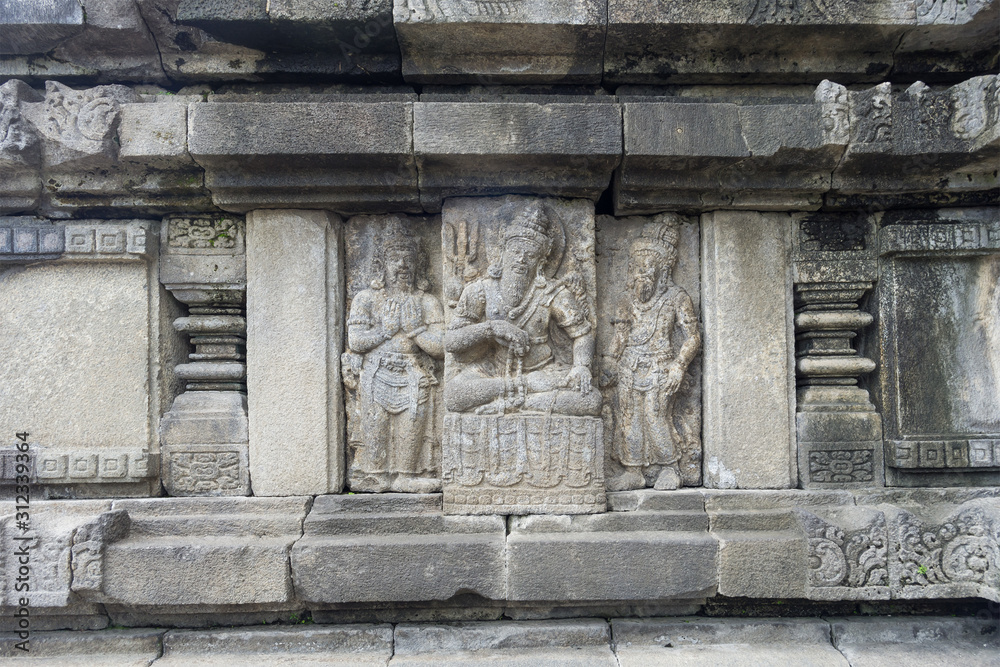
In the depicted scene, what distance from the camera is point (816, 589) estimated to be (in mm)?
2842

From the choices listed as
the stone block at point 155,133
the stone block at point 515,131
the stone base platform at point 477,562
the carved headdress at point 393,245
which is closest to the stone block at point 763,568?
the stone base platform at point 477,562

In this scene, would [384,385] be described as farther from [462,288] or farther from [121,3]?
[121,3]

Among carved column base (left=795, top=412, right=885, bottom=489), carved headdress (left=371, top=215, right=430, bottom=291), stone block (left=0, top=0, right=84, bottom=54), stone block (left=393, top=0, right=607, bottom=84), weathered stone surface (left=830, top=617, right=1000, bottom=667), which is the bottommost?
weathered stone surface (left=830, top=617, right=1000, bottom=667)

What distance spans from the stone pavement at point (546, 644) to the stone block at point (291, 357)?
803mm

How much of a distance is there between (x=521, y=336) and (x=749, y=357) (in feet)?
4.34

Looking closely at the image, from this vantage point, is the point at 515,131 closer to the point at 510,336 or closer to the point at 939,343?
the point at 510,336

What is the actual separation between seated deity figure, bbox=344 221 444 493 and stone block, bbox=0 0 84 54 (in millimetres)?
1997

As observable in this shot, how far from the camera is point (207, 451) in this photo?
10.1 feet

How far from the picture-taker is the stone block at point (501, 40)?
2850 millimetres

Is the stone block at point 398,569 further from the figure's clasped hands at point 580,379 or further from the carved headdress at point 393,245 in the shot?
the carved headdress at point 393,245

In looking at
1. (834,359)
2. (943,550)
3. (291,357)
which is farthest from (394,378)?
(943,550)

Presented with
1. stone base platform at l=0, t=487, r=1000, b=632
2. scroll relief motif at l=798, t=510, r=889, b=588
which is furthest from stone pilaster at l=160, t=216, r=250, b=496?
scroll relief motif at l=798, t=510, r=889, b=588

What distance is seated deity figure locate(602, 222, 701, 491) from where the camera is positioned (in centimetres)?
313

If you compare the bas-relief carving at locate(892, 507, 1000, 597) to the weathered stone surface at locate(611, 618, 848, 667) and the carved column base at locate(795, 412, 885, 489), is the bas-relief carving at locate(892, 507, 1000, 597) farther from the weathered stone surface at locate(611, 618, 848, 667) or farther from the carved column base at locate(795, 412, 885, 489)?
the weathered stone surface at locate(611, 618, 848, 667)
